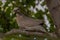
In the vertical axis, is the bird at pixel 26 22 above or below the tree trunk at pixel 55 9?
below

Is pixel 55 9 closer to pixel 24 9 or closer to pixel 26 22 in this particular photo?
pixel 26 22

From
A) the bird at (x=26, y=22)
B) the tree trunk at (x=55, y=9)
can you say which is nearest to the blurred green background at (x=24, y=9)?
the bird at (x=26, y=22)

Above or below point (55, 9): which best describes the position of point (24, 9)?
below

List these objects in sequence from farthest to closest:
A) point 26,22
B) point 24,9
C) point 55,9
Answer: point 24,9 < point 26,22 < point 55,9

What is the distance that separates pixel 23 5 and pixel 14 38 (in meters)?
1.16

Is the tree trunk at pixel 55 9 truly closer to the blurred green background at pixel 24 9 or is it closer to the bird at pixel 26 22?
the bird at pixel 26 22

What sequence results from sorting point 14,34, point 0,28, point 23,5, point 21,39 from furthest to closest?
point 23,5, point 0,28, point 14,34, point 21,39

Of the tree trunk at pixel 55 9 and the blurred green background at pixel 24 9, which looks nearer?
the tree trunk at pixel 55 9

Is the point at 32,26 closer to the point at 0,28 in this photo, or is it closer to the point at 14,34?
the point at 14,34

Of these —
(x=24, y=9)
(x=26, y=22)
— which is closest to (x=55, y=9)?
(x=26, y=22)

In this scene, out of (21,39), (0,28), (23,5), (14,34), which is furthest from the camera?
(23,5)

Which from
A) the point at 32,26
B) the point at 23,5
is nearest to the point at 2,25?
the point at 23,5

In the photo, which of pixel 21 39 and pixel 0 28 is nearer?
pixel 21 39

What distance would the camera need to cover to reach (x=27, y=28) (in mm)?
2176
